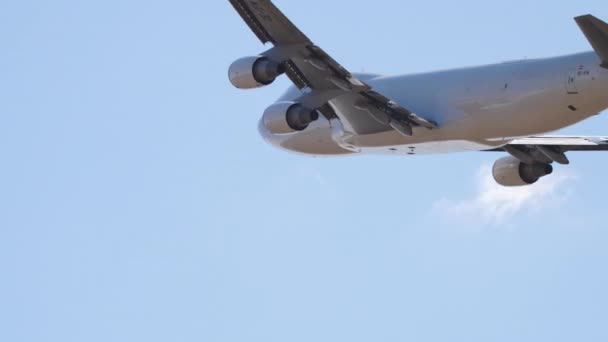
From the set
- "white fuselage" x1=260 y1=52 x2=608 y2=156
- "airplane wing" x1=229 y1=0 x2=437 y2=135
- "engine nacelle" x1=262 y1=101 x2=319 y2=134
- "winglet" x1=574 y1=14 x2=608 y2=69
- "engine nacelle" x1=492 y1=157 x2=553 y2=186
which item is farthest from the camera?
"engine nacelle" x1=492 y1=157 x2=553 y2=186

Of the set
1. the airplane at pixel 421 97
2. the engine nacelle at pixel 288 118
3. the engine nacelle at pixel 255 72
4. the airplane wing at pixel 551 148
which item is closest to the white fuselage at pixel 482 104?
the airplane at pixel 421 97

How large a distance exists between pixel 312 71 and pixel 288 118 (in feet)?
4.86

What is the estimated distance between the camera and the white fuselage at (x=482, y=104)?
5091cm

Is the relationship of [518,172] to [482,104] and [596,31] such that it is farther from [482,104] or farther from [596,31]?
[596,31]

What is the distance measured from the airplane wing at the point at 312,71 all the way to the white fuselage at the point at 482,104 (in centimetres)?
47

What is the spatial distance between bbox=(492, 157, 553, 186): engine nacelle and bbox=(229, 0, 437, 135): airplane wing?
6.08 metres

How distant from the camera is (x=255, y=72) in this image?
Result: 2036 inches

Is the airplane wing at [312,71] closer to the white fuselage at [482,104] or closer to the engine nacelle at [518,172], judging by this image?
the white fuselage at [482,104]

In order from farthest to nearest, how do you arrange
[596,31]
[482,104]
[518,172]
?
[518,172] → [482,104] → [596,31]

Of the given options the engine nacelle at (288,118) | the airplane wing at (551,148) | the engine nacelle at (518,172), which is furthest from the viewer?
the engine nacelle at (518,172)

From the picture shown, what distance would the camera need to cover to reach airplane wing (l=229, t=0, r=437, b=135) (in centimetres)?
5134

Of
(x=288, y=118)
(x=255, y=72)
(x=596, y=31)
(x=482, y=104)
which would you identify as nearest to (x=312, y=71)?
(x=288, y=118)

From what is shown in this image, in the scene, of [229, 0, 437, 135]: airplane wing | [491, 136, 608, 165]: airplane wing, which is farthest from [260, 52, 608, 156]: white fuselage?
[491, 136, 608, 165]: airplane wing

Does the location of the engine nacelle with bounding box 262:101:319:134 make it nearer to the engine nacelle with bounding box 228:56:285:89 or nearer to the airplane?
the airplane
